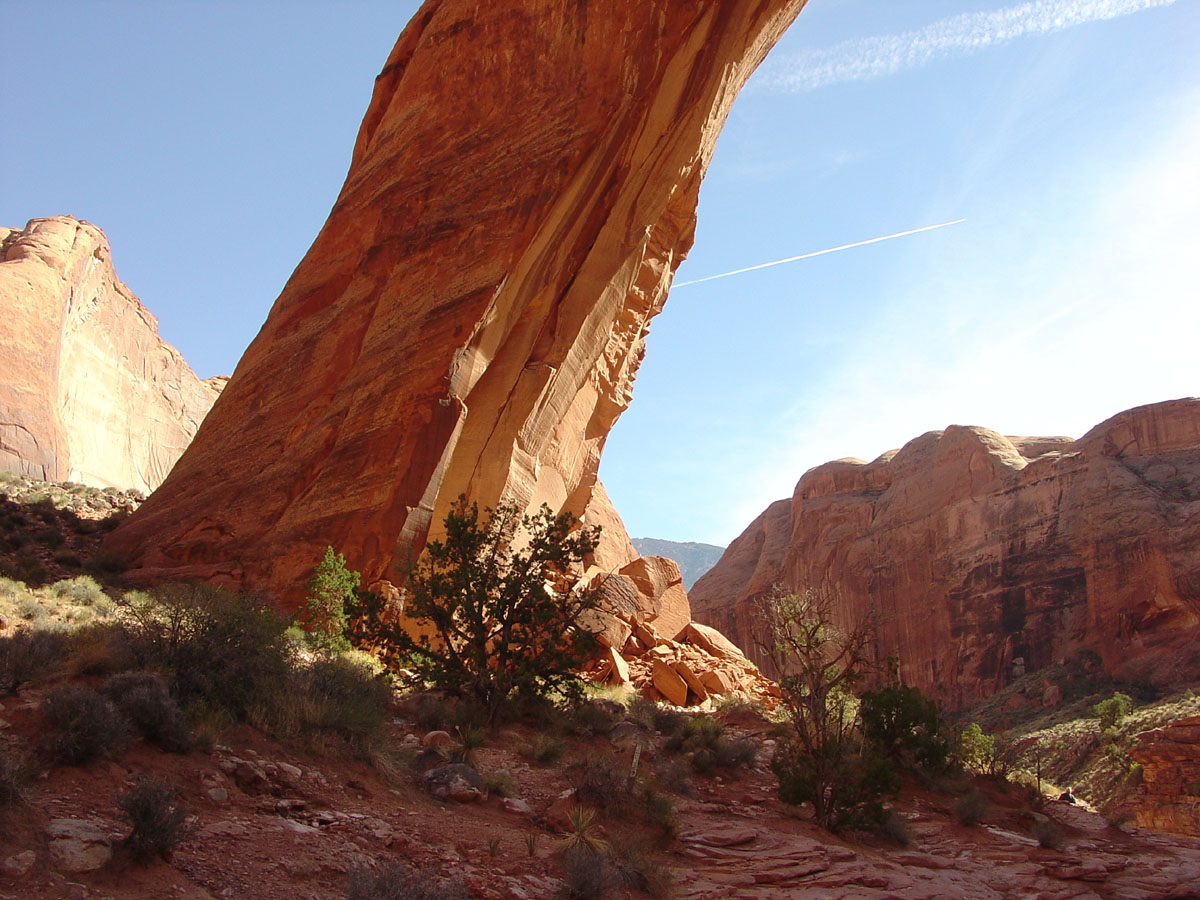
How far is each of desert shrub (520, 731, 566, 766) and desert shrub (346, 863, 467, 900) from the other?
4.65m

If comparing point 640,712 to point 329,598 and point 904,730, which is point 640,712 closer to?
point 904,730

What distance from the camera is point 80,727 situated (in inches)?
243

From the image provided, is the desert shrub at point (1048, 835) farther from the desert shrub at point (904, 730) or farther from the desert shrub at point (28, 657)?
the desert shrub at point (28, 657)

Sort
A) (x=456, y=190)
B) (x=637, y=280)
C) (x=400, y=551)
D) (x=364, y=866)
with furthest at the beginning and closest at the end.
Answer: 1. (x=637, y=280)
2. (x=456, y=190)
3. (x=400, y=551)
4. (x=364, y=866)

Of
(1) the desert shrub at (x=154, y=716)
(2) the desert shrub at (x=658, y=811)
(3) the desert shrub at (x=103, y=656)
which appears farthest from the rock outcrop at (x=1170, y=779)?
(3) the desert shrub at (x=103, y=656)

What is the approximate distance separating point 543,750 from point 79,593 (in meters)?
9.05

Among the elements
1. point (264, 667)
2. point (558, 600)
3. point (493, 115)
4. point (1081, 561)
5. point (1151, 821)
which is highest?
point (493, 115)

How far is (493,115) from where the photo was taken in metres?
20.8

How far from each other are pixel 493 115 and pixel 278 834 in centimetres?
1855

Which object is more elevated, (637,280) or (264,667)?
(637,280)

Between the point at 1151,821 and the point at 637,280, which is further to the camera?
the point at 1151,821

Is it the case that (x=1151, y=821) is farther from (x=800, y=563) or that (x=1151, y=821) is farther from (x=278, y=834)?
(x=800, y=563)

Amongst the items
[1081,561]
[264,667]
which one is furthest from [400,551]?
[1081,561]

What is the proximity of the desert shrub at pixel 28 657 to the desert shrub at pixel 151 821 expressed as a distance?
294 cm
